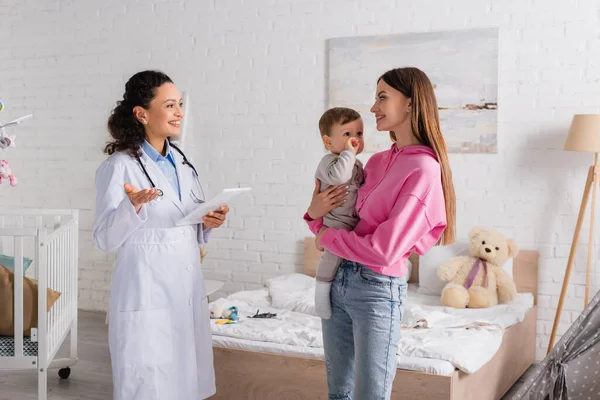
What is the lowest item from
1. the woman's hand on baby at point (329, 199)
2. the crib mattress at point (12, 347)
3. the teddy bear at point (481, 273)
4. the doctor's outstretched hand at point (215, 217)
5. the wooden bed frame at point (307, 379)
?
the wooden bed frame at point (307, 379)

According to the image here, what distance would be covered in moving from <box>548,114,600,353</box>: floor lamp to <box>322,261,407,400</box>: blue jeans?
6.44 feet

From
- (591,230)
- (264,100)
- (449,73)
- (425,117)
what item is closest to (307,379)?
(425,117)

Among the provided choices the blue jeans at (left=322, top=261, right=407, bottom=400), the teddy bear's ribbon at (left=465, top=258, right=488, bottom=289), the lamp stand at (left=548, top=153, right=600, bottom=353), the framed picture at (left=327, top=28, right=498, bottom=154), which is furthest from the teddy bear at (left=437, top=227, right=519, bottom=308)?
the blue jeans at (left=322, top=261, right=407, bottom=400)

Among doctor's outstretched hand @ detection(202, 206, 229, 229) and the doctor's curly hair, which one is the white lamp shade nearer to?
doctor's outstretched hand @ detection(202, 206, 229, 229)

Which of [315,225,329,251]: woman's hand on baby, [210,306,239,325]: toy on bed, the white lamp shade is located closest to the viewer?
[315,225,329,251]: woman's hand on baby

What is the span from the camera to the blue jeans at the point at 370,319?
1841mm

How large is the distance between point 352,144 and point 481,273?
1.87m

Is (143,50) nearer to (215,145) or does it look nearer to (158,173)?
(215,145)

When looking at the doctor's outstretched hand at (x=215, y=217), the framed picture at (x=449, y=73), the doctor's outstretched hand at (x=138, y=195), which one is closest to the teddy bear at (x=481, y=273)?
the framed picture at (x=449, y=73)

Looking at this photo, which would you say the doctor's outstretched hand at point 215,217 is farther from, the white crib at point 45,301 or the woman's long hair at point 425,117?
the white crib at point 45,301

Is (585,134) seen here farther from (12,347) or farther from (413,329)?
(12,347)

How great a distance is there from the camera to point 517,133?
152 inches

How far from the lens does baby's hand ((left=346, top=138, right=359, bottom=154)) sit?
2.06 m

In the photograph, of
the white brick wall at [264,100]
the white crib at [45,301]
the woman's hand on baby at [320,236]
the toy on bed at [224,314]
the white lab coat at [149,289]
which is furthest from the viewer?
the white brick wall at [264,100]
